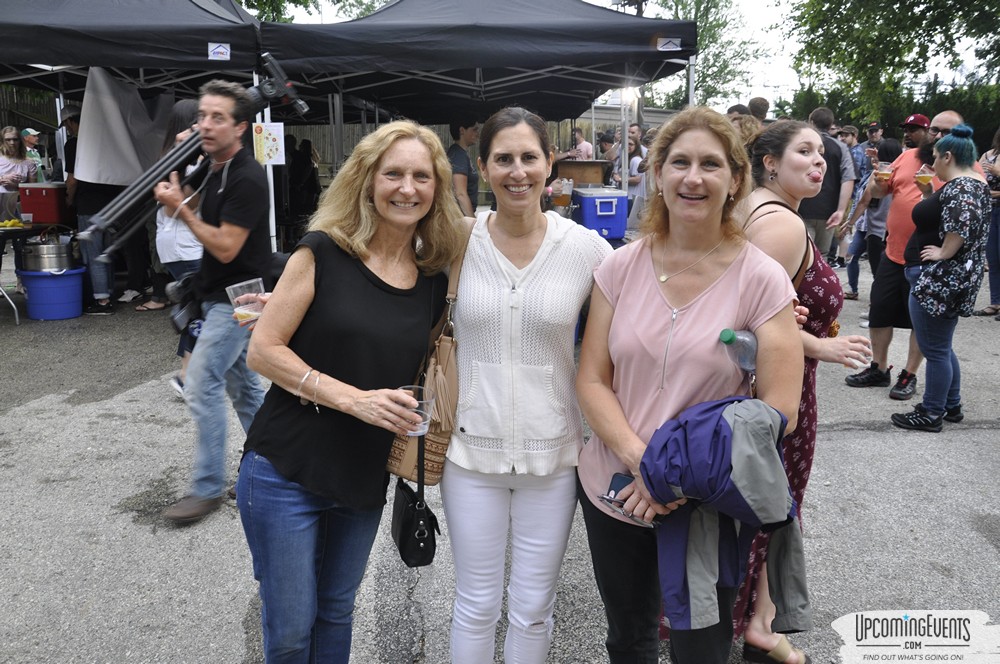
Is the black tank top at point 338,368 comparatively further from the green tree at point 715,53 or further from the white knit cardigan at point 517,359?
the green tree at point 715,53

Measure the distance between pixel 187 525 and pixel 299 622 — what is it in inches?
74.3

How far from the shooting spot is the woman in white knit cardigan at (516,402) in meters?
2.13

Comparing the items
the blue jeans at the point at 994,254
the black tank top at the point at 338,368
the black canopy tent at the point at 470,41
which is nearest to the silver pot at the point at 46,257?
the black canopy tent at the point at 470,41

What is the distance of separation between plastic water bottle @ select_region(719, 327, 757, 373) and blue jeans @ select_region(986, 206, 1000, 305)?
26.0 ft

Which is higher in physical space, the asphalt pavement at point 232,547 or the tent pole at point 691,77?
the tent pole at point 691,77

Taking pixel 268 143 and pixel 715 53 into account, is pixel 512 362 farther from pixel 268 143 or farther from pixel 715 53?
pixel 715 53

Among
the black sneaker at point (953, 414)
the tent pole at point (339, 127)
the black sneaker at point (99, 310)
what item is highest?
the tent pole at point (339, 127)

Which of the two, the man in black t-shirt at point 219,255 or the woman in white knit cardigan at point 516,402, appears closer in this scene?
the woman in white knit cardigan at point 516,402

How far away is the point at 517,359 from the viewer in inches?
84.2

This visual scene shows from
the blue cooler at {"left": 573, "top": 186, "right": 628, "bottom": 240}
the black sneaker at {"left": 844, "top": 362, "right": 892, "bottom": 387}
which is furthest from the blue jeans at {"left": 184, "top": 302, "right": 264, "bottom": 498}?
the black sneaker at {"left": 844, "top": 362, "right": 892, "bottom": 387}

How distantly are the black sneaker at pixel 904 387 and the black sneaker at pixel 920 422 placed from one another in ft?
2.03

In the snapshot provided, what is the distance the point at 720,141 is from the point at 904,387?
4.50m

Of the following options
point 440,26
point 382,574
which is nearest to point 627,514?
point 382,574

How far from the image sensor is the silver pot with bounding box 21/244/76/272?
25.1 feet
